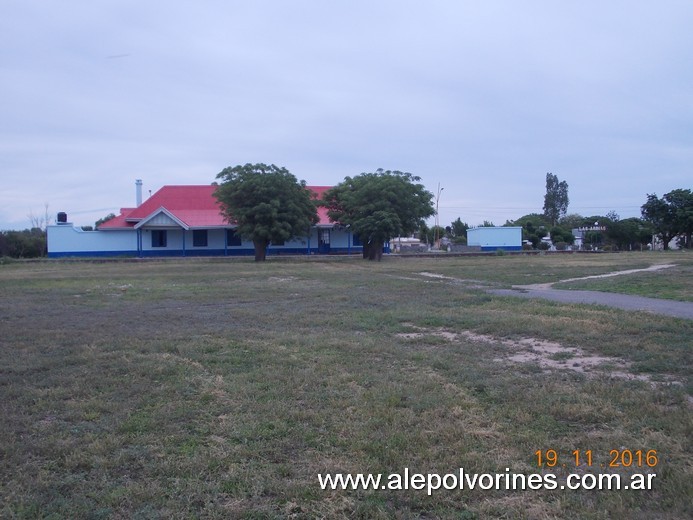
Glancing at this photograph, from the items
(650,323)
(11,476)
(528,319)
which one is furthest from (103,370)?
(650,323)

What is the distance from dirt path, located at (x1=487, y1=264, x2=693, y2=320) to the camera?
42.2 ft

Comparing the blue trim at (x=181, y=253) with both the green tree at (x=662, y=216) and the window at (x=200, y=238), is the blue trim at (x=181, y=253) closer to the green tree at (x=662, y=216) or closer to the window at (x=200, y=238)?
the window at (x=200, y=238)

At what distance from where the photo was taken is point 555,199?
107 meters

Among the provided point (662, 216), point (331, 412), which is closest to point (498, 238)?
point (662, 216)

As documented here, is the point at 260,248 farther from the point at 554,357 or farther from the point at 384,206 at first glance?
the point at 554,357

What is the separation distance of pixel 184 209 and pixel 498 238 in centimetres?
3178

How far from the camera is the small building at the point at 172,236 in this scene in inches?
1966

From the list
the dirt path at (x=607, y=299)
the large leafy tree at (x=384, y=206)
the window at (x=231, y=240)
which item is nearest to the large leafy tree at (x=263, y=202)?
the large leafy tree at (x=384, y=206)

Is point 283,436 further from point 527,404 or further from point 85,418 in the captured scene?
point 527,404

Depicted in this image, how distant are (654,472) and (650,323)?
7.23 metres

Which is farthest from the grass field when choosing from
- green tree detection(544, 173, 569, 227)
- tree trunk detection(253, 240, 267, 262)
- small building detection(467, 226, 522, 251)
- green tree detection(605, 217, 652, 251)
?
green tree detection(544, 173, 569, 227)

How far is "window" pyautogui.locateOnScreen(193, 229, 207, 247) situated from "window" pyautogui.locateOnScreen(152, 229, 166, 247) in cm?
254

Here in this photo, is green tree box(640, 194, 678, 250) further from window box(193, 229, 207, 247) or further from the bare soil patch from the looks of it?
the bare soil patch

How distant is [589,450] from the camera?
4.71 metres
